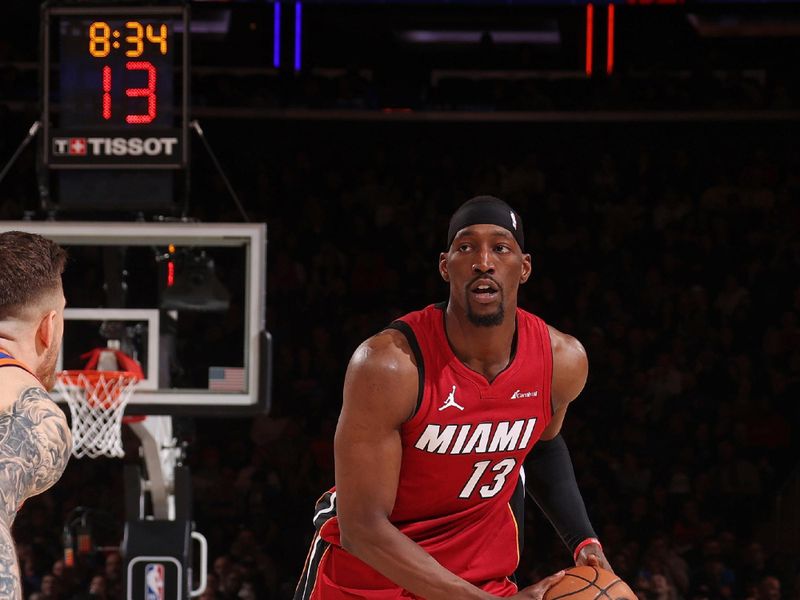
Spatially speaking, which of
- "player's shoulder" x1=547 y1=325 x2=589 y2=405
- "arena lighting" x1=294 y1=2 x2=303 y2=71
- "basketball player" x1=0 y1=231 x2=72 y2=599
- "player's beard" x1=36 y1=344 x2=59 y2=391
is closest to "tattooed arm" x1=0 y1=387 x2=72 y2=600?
"basketball player" x1=0 y1=231 x2=72 y2=599

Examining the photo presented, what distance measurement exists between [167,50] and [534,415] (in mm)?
3396

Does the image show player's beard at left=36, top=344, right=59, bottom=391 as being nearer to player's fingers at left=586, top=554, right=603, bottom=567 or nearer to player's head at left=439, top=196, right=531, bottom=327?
player's head at left=439, top=196, right=531, bottom=327

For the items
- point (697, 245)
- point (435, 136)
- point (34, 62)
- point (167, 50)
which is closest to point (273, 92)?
point (435, 136)

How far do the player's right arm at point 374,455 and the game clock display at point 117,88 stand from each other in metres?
3.08

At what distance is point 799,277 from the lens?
10.8 m

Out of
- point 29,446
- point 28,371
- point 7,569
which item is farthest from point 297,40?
point 7,569

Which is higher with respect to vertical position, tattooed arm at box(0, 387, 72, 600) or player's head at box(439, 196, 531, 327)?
player's head at box(439, 196, 531, 327)

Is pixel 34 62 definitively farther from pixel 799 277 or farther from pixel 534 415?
pixel 534 415

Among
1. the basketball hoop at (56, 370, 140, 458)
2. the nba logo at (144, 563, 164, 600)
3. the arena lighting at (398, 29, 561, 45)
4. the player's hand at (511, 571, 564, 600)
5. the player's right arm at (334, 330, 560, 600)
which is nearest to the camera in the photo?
the player's hand at (511, 571, 564, 600)

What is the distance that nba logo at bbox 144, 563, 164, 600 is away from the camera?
6.38 m

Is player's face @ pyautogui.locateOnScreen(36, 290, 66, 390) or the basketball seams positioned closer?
player's face @ pyautogui.locateOnScreen(36, 290, 66, 390)

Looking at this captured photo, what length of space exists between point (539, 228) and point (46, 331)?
8.98m

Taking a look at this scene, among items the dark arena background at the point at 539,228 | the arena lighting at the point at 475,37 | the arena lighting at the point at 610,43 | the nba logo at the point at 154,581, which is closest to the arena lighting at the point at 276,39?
the dark arena background at the point at 539,228

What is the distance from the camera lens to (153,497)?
260 inches
